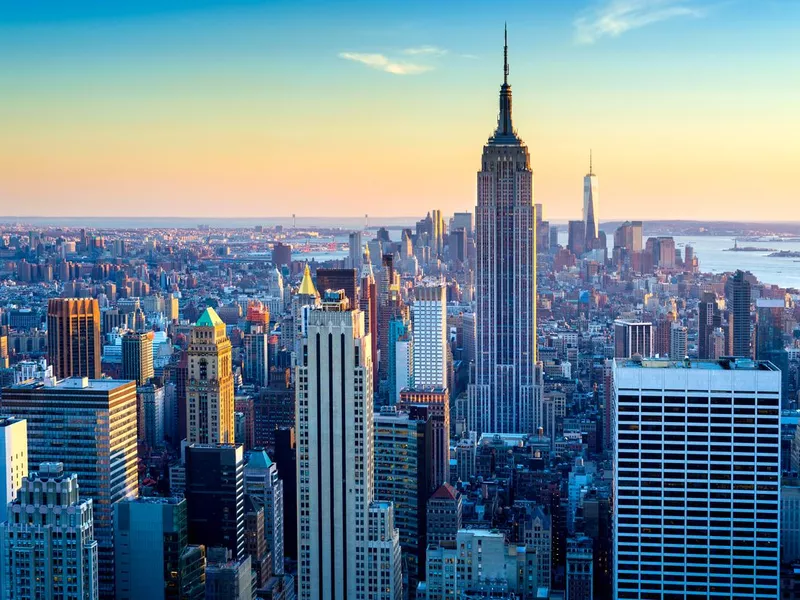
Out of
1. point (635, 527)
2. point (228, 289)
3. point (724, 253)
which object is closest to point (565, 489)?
point (724, 253)

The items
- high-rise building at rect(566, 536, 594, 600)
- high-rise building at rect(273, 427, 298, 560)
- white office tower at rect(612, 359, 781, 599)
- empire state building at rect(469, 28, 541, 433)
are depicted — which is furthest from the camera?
empire state building at rect(469, 28, 541, 433)

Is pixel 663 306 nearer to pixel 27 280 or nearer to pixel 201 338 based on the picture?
pixel 201 338

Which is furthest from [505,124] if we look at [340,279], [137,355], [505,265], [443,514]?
[443,514]

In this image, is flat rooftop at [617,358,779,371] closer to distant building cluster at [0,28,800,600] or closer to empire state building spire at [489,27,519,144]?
distant building cluster at [0,28,800,600]

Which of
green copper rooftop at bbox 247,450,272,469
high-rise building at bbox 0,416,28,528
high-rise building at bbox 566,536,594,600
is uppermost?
high-rise building at bbox 0,416,28,528

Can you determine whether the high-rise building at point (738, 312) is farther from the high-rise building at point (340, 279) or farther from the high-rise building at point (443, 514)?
the high-rise building at point (340, 279)

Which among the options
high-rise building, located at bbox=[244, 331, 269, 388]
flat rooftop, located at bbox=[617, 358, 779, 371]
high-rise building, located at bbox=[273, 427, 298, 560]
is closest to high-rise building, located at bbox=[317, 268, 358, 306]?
high-rise building, located at bbox=[244, 331, 269, 388]

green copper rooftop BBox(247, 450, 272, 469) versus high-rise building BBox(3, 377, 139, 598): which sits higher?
high-rise building BBox(3, 377, 139, 598)
